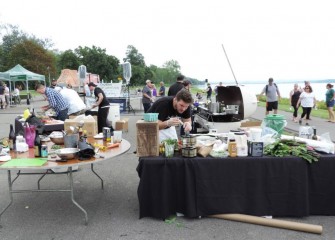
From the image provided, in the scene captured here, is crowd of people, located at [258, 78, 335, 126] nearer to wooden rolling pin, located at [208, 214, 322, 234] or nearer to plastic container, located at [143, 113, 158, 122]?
wooden rolling pin, located at [208, 214, 322, 234]

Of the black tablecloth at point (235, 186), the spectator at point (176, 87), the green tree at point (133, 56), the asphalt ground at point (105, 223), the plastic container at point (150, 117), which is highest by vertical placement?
the green tree at point (133, 56)

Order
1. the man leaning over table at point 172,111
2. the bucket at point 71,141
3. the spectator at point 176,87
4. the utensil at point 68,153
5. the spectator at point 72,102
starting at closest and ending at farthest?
the utensil at point 68,153 < the bucket at point 71,141 < the man leaning over table at point 172,111 < the spectator at point 72,102 < the spectator at point 176,87

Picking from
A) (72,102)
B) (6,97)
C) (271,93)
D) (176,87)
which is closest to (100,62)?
(6,97)

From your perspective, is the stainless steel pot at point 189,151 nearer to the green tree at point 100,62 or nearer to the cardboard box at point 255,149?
the cardboard box at point 255,149

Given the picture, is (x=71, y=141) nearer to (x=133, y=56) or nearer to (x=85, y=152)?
(x=85, y=152)

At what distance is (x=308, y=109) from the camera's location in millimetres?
10789

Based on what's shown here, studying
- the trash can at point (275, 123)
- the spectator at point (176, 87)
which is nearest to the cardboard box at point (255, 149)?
the trash can at point (275, 123)

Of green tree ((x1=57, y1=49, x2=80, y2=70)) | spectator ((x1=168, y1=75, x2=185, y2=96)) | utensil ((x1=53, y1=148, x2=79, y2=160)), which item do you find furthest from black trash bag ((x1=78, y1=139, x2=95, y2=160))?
green tree ((x1=57, y1=49, x2=80, y2=70))

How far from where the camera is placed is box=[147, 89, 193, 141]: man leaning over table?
11.2ft

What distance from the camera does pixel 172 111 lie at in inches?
146

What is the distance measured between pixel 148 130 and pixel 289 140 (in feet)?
5.49

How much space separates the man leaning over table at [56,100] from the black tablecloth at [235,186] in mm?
3355

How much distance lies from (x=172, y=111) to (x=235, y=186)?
3.89ft

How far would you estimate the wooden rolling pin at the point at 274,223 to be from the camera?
2.96m
